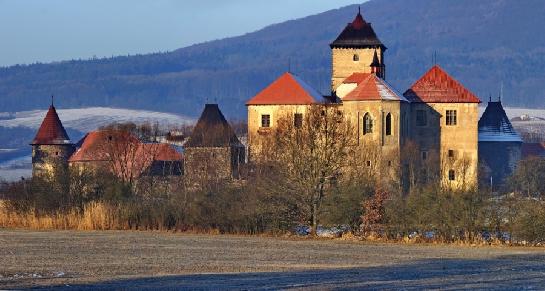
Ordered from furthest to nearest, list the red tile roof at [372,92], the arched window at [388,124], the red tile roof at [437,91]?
the red tile roof at [437,91] → the arched window at [388,124] → the red tile roof at [372,92]

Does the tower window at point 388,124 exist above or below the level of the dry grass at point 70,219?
above

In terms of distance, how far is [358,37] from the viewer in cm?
11019

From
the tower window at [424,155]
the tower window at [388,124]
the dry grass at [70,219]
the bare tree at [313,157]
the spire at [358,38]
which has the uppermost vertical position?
the spire at [358,38]

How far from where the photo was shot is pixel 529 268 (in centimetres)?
3344

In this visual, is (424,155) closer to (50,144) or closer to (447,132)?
(447,132)

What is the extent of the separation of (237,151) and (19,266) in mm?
63279

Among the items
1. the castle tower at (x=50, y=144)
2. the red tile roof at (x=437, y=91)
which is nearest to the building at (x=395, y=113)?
the red tile roof at (x=437, y=91)

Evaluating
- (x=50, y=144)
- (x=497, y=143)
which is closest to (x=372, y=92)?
Answer: (x=497, y=143)

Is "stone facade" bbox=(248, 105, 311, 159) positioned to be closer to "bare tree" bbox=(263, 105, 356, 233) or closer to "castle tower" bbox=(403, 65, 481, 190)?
"castle tower" bbox=(403, 65, 481, 190)

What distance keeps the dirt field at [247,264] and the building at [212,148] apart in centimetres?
4126

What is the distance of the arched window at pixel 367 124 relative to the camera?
3605 inches

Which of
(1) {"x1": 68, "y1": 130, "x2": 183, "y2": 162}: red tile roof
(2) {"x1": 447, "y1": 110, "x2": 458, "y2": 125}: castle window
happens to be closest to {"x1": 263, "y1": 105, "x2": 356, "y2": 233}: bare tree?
(1) {"x1": 68, "y1": 130, "x2": 183, "y2": 162}: red tile roof

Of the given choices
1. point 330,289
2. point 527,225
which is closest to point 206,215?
point 527,225

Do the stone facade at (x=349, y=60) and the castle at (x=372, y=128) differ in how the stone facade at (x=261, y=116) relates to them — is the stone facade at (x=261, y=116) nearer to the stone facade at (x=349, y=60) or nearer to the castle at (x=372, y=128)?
the castle at (x=372, y=128)
